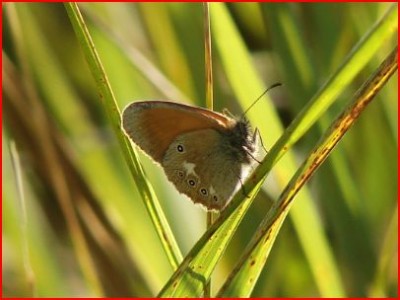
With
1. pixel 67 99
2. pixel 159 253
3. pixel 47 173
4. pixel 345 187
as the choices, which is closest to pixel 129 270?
pixel 159 253

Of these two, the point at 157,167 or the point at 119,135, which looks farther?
the point at 157,167

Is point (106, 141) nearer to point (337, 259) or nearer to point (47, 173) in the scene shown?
point (47, 173)

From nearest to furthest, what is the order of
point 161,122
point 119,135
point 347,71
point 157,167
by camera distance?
point 347,71, point 119,135, point 161,122, point 157,167

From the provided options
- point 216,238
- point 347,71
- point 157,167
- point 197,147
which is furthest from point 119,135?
point 157,167

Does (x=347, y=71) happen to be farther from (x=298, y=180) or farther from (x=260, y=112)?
(x=260, y=112)

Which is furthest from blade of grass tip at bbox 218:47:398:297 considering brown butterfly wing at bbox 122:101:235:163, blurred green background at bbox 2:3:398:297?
blurred green background at bbox 2:3:398:297

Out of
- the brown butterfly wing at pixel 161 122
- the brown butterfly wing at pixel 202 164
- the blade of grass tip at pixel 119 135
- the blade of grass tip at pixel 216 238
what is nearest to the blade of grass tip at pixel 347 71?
the blade of grass tip at pixel 216 238

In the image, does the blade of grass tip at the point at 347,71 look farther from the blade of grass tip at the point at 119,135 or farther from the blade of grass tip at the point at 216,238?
the blade of grass tip at the point at 119,135
